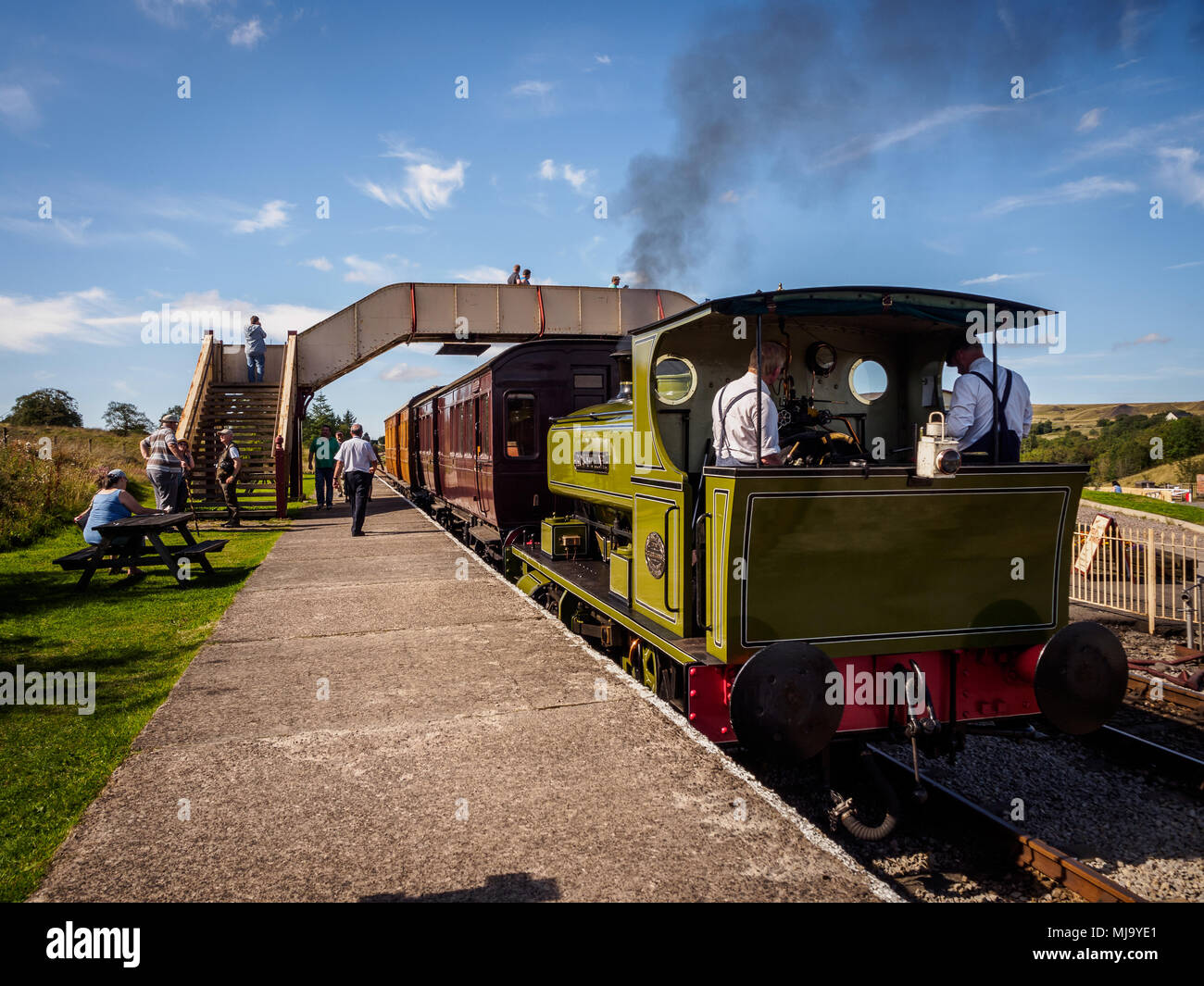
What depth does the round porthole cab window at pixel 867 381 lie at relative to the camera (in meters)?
5.53

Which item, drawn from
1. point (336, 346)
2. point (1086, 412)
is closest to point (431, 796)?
point (336, 346)

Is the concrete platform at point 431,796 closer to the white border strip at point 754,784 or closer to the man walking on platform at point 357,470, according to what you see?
the white border strip at point 754,784

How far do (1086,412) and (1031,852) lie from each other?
14881 centimetres

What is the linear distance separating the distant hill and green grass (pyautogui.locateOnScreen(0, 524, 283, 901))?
119 meters

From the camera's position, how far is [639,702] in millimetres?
4758

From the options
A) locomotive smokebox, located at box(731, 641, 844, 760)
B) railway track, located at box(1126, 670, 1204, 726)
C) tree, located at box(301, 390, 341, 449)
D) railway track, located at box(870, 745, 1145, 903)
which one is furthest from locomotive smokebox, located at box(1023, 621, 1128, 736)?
tree, located at box(301, 390, 341, 449)

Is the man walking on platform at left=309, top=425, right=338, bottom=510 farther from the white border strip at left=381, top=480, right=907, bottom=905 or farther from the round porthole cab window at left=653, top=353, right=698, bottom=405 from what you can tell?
the round porthole cab window at left=653, top=353, right=698, bottom=405

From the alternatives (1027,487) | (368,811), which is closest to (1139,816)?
(1027,487)

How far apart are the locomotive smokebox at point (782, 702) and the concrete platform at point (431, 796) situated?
248 mm

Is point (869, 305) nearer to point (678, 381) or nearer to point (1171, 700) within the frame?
point (678, 381)

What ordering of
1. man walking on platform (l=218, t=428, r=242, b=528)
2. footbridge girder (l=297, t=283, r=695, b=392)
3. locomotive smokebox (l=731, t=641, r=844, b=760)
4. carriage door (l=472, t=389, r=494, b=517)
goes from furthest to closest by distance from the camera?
1. footbridge girder (l=297, t=283, r=695, b=392)
2. man walking on platform (l=218, t=428, r=242, b=528)
3. carriage door (l=472, t=389, r=494, b=517)
4. locomotive smokebox (l=731, t=641, r=844, b=760)

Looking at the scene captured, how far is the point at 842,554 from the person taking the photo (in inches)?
159

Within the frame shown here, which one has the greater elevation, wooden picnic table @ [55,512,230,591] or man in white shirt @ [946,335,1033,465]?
man in white shirt @ [946,335,1033,465]

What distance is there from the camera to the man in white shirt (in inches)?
185
